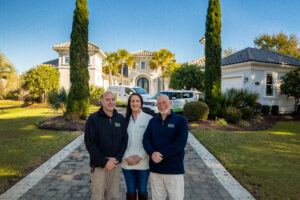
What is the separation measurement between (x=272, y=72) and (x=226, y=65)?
3.72 meters

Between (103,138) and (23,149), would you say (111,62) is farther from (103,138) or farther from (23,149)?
(103,138)

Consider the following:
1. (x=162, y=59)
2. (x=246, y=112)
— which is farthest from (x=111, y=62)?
(x=246, y=112)

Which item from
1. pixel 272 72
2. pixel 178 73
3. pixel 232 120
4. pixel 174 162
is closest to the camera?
pixel 174 162

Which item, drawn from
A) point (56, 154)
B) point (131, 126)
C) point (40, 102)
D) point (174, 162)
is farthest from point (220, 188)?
point (40, 102)

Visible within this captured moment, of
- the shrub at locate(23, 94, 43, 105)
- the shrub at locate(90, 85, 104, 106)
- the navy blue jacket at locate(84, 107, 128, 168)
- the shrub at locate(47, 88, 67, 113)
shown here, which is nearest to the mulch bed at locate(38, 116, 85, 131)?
the shrub at locate(47, 88, 67, 113)

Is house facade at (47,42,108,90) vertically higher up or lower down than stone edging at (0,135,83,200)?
higher up

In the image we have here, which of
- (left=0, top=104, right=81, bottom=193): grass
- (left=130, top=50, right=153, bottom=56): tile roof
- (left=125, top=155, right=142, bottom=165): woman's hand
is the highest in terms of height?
(left=130, top=50, right=153, bottom=56): tile roof

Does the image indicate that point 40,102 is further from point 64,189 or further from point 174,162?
point 174,162

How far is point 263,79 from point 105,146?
55.2 ft

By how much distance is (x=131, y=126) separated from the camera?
106 inches

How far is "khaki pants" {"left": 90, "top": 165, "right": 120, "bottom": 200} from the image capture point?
98.6 inches

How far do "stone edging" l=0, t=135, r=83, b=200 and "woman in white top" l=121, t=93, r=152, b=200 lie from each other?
90.5 inches

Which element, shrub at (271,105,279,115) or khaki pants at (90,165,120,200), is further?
shrub at (271,105,279,115)

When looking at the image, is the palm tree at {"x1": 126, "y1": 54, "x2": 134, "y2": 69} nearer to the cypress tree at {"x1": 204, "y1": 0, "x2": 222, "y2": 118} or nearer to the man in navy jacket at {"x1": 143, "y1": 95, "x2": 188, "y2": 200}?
the cypress tree at {"x1": 204, "y1": 0, "x2": 222, "y2": 118}
